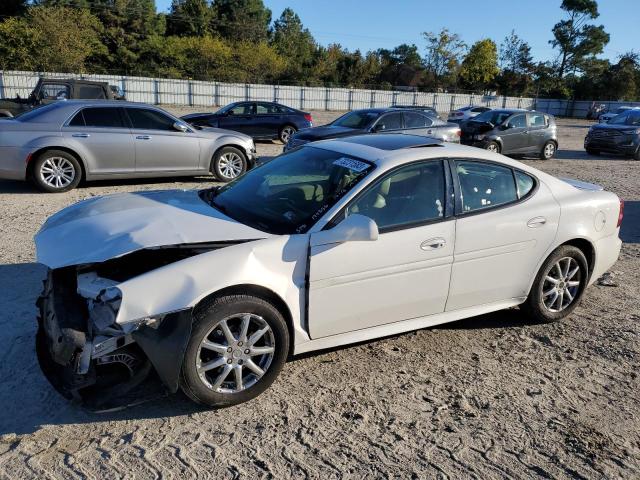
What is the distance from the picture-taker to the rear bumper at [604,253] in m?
4.97

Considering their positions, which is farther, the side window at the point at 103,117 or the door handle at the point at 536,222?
the side window at the point at 103,117

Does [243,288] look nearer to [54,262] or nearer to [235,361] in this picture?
[235,361]

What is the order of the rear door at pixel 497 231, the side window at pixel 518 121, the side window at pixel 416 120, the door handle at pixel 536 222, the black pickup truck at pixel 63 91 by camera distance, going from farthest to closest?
1. the side window at pixel 518 121
2. the black pickup truck at pixel 63 91
3. the side window at pixel 416 120
4. the door handle at pixel 536 222
5. the rear door at pixel 497 231

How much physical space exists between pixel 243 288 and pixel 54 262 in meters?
1.19

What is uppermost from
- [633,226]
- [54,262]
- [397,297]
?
[54,262]

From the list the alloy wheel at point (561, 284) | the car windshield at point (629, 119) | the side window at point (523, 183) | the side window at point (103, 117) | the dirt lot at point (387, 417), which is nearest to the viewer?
the dirt lot at point (387, 417)

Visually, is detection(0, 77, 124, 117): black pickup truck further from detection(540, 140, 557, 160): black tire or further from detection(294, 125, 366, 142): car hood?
detection(540, 140, 557, 160): black tire

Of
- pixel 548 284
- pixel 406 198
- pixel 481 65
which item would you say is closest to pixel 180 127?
pixel 406 198

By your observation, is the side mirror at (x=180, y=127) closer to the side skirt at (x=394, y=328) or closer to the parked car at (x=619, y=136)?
the side skirt at (x=394, y=328)

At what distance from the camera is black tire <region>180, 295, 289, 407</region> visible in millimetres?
3168

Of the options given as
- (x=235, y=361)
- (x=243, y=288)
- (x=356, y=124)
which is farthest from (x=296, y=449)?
(x=356, y=124)

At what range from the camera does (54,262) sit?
3391 millimetres

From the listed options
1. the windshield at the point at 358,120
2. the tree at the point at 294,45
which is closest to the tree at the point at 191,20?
the tree at the point at 294,45

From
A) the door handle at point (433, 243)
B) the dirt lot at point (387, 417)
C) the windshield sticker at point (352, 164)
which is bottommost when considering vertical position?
the dirt lot at point (387, 417)
